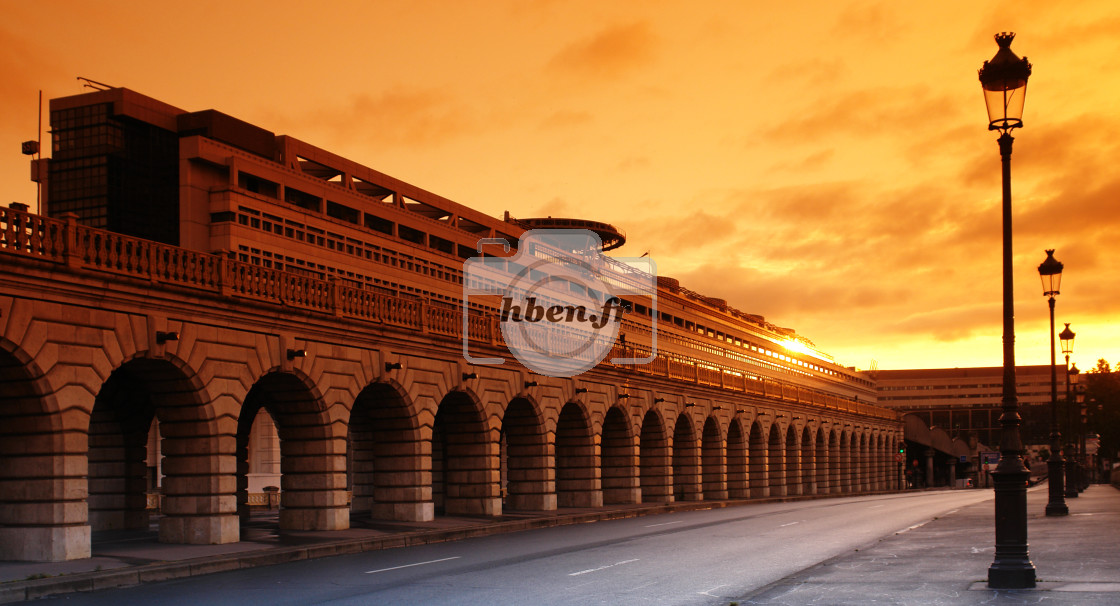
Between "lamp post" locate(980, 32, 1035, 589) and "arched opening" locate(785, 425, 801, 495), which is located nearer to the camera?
"lamp post" locate(980, 32, 1035, 589)

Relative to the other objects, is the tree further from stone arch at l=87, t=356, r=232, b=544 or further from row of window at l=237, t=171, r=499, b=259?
stone arch at l=87, t=356, r=232, b=544

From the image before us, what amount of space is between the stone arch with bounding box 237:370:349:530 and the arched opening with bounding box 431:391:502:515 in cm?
722

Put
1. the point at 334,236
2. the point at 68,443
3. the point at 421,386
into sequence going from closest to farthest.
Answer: the point at 68,443
the point at 421,386
the point at 334,236

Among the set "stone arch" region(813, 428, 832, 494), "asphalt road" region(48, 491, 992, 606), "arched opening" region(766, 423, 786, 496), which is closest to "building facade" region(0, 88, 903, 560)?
"arched opening" region(766, 423, 786, 496)

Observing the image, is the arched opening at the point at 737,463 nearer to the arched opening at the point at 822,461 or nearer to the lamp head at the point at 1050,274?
the arched opening at the point at 822,461

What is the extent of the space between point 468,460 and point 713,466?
1020 inches

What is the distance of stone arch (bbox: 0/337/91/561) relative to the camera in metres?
19.9

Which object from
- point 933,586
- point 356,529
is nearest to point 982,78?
point 933,586

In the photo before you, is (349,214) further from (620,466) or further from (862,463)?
(862,463)

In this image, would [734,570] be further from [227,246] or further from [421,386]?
[227,246]

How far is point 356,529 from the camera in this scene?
1125 inches

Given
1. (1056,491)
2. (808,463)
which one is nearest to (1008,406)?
(1056,491)

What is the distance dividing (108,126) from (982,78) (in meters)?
74.8

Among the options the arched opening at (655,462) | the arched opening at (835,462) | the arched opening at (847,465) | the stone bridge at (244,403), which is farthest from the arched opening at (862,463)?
the stone bridge at (244,403)
